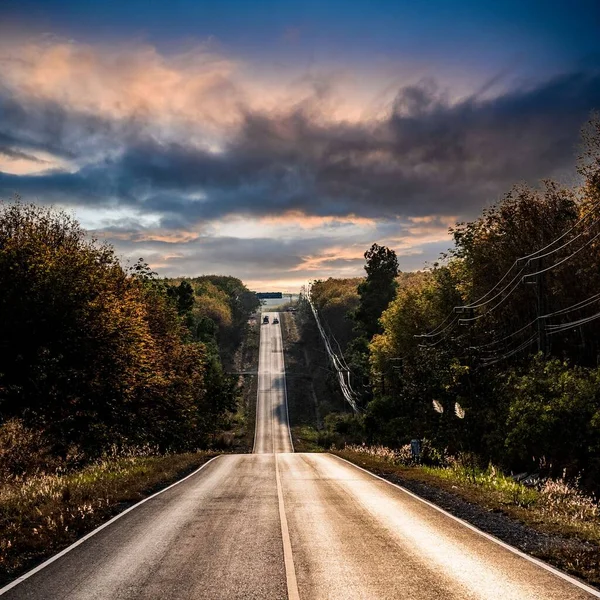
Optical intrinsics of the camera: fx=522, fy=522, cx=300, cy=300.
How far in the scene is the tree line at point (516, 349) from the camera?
77.6 feet

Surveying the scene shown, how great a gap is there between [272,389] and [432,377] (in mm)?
61937

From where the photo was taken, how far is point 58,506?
43.3 feet

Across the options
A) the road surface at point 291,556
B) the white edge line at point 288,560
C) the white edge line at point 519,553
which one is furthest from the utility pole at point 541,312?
the white edge line at point 288,560

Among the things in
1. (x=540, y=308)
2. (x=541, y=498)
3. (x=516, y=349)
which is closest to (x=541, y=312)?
(x=540, y=308)

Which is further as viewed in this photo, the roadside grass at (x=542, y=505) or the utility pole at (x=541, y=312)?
the utility pole at (x=541, y=312)

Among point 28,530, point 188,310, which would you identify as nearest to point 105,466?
point 28,530

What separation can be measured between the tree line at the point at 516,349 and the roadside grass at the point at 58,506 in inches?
517

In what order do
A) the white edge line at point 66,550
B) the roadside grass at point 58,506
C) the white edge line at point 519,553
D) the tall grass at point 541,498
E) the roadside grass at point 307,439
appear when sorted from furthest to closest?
the roadside grass at point 307,439 → the tall grass at point 541,498 → the roadside grass at point 58,506 → the white edge line at point 66,550 → the white edge line at point 519,553

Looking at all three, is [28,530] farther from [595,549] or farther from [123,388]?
[123,388]

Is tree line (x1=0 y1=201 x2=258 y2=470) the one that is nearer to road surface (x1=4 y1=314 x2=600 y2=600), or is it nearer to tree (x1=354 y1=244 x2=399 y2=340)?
road surface (x1=4 y1=314 x2=600 y2=600)

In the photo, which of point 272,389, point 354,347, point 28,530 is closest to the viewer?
point 28,530

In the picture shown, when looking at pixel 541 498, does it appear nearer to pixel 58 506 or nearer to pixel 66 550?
pixel 66 550

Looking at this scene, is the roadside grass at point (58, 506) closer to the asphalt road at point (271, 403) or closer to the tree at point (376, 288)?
the asphalt road at point (271, 403)

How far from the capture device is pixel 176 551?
9.79 meters
